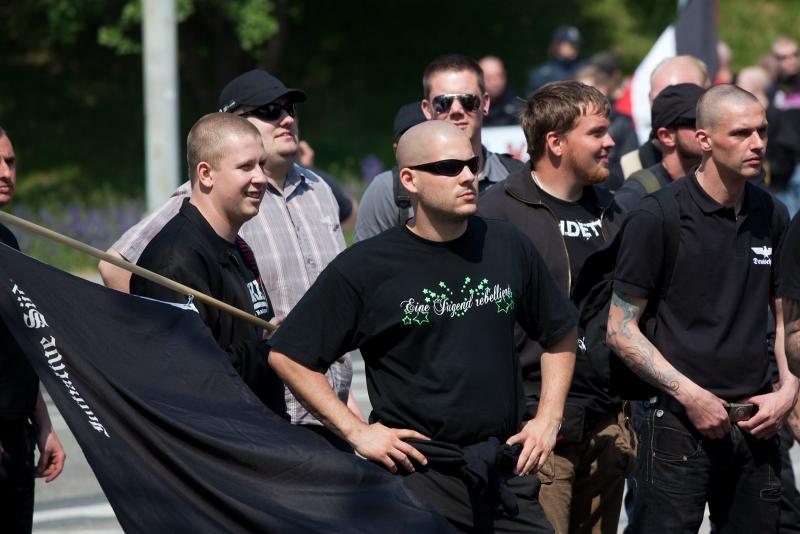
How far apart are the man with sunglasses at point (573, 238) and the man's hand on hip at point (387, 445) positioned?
39.4 inches

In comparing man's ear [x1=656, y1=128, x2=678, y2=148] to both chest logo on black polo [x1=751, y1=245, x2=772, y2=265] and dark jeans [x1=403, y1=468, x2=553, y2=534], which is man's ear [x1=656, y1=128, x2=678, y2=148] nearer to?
chest logo on black polo [x1=751, y1=245, x2=772, y2=265]

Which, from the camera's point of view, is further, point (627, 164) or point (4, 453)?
point (627, 164)

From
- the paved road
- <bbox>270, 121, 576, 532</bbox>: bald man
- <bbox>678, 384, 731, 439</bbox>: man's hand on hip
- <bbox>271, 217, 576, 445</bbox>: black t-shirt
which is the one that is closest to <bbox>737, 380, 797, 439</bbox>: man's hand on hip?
<bbox>678, 384, 731, 439</bbox>: man's hand on hip

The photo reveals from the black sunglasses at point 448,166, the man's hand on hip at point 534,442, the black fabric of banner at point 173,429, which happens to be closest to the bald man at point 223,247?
the black fabric of banner at point 173,429

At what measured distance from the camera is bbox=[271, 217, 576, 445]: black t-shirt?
488 cm

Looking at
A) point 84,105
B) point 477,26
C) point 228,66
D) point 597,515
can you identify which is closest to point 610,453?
point 597,515

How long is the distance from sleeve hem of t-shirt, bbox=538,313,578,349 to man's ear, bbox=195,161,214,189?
1.34 m

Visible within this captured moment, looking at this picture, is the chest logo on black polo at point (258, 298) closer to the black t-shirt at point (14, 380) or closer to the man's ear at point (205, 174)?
the man's ear at point (205, 174)

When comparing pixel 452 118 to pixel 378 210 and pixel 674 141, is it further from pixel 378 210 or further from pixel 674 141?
pixel 674 141

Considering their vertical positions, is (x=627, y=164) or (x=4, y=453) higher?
(x=627, y=164)

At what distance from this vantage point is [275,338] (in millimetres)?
4926

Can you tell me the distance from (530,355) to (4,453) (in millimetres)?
2009

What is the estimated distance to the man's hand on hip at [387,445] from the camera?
4832 mm

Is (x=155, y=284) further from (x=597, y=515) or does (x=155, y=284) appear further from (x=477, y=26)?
(x=477, y=26)
